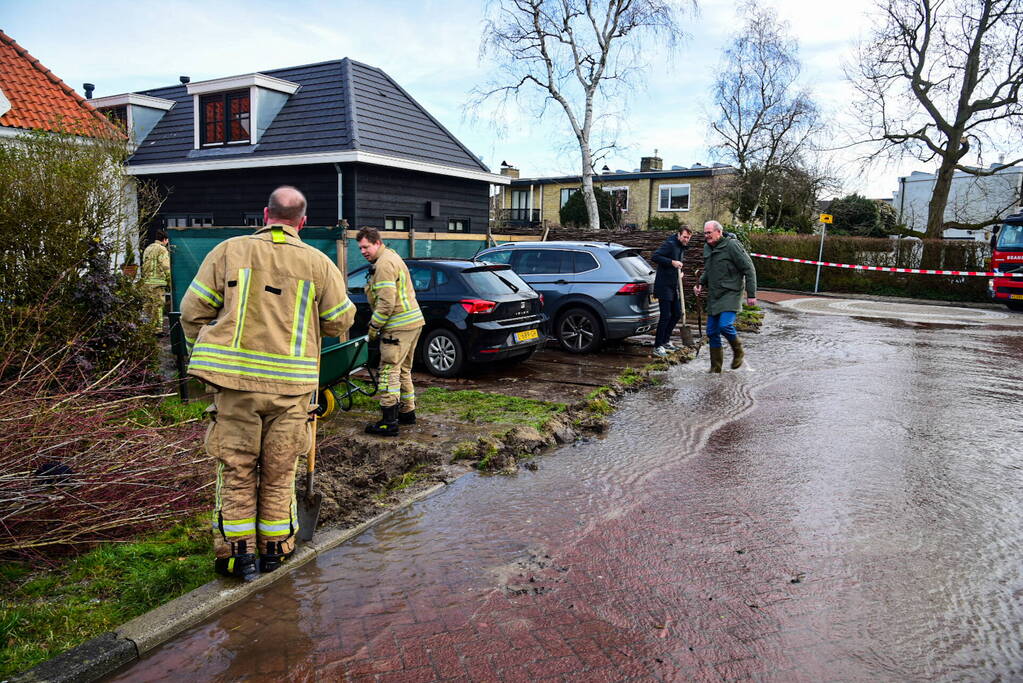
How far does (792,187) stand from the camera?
38188 mm

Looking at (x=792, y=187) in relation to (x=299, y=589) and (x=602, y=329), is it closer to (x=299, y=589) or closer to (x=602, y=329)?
(x=602, y=329)

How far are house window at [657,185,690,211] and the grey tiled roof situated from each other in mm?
22052

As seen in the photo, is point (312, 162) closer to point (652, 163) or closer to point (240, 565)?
point (240, 565)

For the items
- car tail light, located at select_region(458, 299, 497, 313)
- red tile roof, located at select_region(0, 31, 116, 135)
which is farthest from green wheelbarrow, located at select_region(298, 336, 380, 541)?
red tile roof, located at select_region(0, 31, 116, 135)

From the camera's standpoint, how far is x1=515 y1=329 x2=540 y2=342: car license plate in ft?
31.1

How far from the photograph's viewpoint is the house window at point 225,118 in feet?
65.1

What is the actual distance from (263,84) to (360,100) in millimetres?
2543

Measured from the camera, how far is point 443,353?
31.0ft

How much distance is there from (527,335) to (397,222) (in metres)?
10.7

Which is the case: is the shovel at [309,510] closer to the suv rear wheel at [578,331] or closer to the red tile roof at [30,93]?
the suv rear wheel at [578,331]

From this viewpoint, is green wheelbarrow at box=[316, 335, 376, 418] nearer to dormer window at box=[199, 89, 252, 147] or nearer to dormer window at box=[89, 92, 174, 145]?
dormer window at box=[199, 89, 252, 147]

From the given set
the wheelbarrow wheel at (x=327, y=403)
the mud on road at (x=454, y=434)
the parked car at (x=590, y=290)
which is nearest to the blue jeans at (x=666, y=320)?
the parked car at (x=590, y=290)

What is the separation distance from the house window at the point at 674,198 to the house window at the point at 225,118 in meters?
27.0

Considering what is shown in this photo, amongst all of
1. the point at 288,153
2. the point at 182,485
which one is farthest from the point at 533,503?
the point at 288,153
